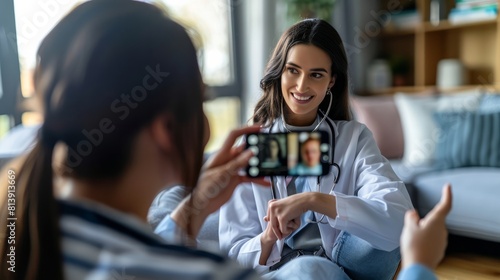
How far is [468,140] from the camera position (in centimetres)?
175

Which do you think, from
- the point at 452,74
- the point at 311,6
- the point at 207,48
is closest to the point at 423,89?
the point at 452,74

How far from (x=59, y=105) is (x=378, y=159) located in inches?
14.1

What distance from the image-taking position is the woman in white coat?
530 mm

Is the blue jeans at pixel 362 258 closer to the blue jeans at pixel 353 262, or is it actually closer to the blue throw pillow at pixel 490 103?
the blue jeans at pixel 353 262

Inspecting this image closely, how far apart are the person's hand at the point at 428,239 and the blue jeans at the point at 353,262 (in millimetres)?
146

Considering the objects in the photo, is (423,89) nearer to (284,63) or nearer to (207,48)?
(207,48)

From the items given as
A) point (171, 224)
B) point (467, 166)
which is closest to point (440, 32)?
point (467, 166)

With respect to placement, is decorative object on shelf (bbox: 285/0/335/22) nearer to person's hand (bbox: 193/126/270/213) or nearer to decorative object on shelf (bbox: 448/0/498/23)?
person's hand (bbox: 193/126/270/213)

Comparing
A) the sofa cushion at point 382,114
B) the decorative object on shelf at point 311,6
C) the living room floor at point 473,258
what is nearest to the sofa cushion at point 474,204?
the living room floor at point 473,258

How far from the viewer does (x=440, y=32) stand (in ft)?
7.96

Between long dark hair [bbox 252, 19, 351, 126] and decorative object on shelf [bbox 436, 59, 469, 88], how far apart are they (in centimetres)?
194

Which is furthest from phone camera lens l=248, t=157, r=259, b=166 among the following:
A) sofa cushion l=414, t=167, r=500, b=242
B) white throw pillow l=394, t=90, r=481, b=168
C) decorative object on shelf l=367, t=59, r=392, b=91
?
decorative object on shelf l=367, t=59, r=392, b=91

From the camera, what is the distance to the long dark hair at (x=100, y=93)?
0.36 meters

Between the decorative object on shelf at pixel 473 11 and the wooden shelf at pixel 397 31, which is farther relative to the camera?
the wooden shelf at pixel 397 31
